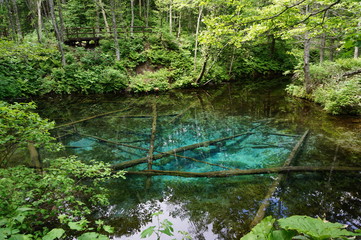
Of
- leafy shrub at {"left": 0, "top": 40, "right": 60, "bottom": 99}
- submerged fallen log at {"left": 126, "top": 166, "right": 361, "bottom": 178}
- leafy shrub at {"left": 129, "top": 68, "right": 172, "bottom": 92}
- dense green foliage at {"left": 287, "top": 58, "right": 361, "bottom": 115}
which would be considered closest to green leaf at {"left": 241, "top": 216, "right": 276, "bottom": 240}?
submerged fallen log at {"left": 126, "top": 166, "right": 361, "bottom": 178}

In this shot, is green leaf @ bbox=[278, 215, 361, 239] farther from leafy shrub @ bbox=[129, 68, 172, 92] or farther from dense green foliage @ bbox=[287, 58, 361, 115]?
leafy shrub @ bbox=[129, 68, 172, 92]

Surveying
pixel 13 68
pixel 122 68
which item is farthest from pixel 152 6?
pixel 13 68

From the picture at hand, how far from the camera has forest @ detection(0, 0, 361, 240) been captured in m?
3.45

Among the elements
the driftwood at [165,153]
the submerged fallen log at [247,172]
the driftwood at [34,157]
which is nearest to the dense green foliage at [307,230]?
the submerged fallen log at [247,172]

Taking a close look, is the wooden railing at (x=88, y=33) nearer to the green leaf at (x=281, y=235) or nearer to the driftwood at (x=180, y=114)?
the driftwood at (x=180, y=114)

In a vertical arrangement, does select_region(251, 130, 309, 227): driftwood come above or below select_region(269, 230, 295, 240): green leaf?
below

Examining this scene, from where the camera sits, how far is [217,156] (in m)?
7.13

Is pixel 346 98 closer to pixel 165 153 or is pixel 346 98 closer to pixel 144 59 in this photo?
pixel 165 153

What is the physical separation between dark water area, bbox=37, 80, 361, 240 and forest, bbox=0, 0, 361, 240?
0.40 ft

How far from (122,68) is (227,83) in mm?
10921

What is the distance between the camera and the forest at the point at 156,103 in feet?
11.3

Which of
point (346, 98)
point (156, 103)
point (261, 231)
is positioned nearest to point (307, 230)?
point (261, 231)

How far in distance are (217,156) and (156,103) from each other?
333 inches

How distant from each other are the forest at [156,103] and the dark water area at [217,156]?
0.12 m
